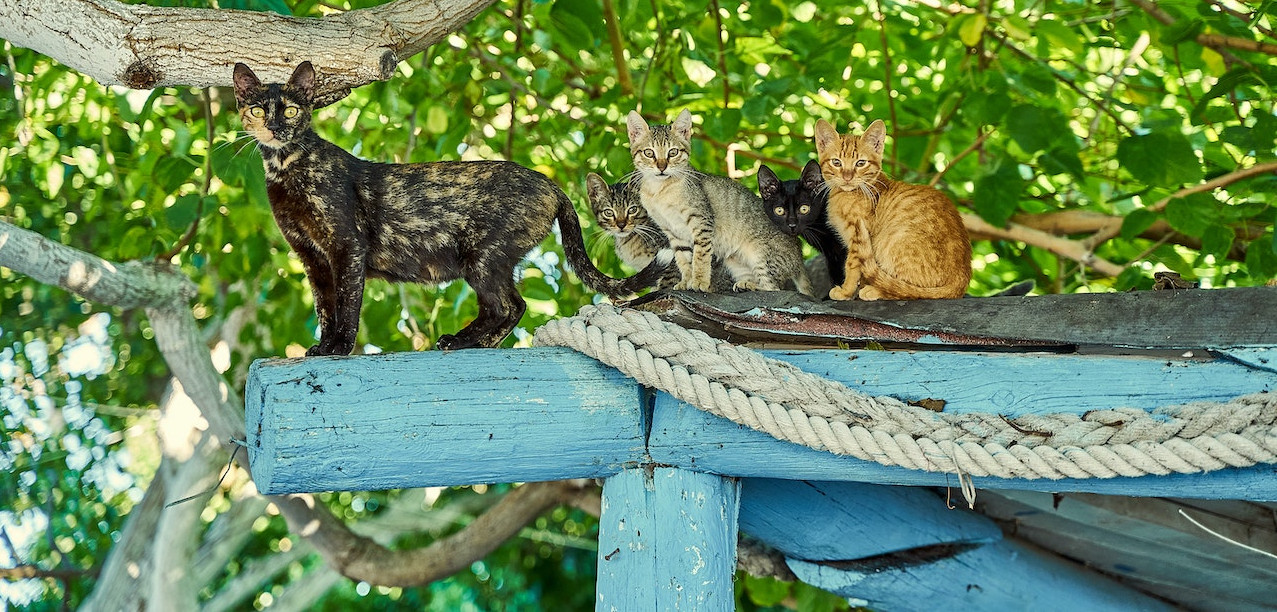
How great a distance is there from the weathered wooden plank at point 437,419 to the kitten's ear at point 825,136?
0.79 metres

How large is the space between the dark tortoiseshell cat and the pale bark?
0.19 feet

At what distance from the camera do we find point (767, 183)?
224 centimetres

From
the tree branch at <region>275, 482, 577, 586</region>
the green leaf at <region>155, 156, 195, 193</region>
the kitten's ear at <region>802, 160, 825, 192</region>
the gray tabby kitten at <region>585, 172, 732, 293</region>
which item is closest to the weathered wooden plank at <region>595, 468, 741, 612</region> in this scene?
the gray tabby kitten at <region>585, 172, 732, 293</region>

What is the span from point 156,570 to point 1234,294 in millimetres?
4368

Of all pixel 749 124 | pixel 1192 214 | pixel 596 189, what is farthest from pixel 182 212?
pixel 1192 214

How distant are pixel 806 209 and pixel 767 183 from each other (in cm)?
10

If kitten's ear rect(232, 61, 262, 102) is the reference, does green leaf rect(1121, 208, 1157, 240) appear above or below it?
above

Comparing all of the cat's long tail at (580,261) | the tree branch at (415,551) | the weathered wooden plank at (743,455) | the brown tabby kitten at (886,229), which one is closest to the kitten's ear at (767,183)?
the brown tabby kitten at (886,229)

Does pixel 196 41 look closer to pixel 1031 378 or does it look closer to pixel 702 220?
pixel 702 220

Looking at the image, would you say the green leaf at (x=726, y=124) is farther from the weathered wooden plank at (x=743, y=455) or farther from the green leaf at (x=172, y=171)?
the green leaf at (x=172, y=171)

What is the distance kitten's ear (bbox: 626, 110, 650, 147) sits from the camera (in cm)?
228

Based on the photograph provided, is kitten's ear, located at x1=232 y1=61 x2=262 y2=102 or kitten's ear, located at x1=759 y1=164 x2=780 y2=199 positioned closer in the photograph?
kitten's ear, located at x1=232 y1=61 x2=262 y2=102

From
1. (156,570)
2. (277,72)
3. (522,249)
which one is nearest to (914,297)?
(522,249)

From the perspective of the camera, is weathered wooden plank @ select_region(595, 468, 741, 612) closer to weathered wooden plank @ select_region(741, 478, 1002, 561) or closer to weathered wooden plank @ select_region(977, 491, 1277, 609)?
weathered wooden plank @ select_region(741, 478, 1002, 561)
